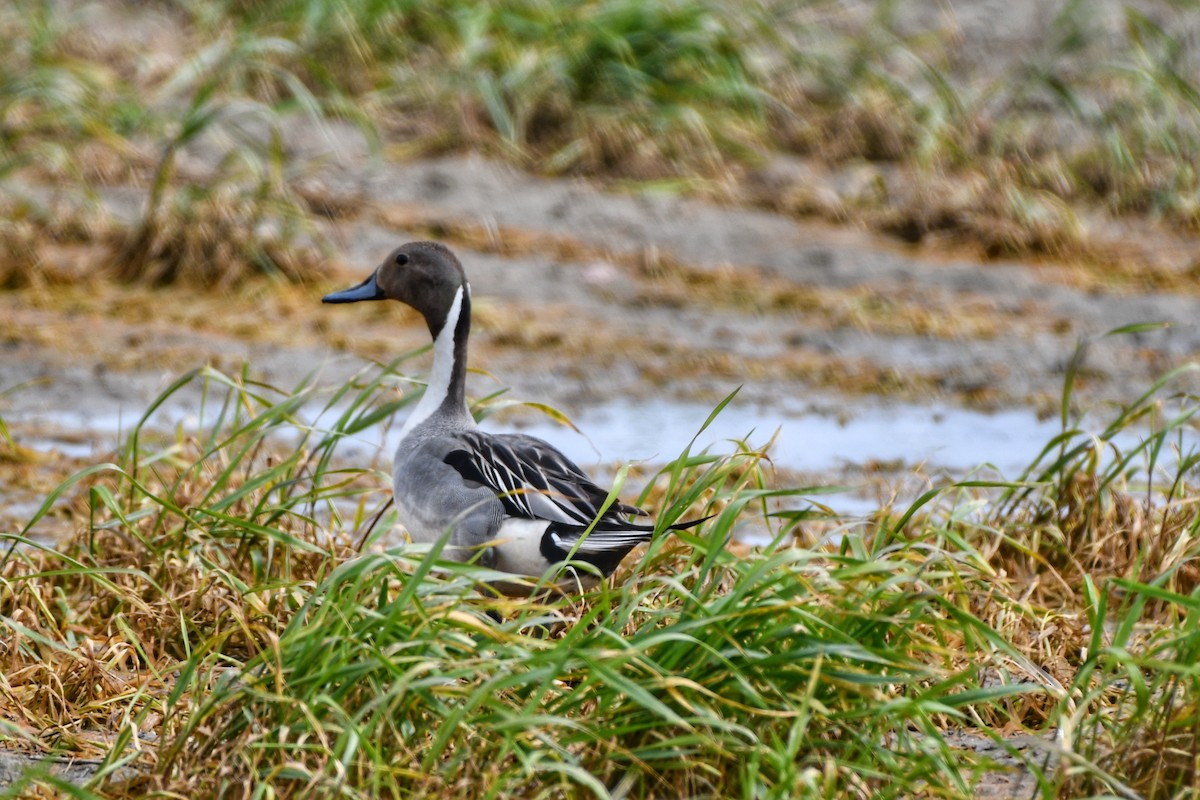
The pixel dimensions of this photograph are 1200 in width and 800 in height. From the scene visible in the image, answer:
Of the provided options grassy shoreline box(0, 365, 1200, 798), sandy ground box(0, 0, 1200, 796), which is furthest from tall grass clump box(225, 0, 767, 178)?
grassy shoreline box(0, 365, 1200, 798)

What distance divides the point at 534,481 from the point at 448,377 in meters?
0.47

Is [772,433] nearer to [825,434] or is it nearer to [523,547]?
[825,434]

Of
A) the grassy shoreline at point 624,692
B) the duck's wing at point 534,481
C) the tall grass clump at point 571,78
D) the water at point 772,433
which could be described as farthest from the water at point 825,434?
the tall grass clump at point 571,78

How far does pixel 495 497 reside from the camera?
388 centimetres

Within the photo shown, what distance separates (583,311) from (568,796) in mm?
4538

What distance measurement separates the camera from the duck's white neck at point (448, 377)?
14.0 ft

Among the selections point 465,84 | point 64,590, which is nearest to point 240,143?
point 465,84

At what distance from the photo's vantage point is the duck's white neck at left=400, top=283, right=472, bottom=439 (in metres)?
4.28

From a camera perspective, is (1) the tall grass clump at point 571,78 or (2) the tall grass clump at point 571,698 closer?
(2) the tall grass clump at point 571,698

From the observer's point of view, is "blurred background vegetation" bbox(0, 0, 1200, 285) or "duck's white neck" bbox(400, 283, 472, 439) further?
"blurred background vegetation" bbox(0, 0, 1200, 285)

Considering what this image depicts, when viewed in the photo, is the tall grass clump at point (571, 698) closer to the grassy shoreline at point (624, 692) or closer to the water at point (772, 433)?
the grassy shoreline at point (624, 692)

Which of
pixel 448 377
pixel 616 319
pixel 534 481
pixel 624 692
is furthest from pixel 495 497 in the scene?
pixel 616 319

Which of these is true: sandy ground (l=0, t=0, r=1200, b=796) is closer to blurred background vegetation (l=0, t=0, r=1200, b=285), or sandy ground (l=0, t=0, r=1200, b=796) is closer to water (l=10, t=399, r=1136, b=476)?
water (l=10, t=399, r=1136, b=476)

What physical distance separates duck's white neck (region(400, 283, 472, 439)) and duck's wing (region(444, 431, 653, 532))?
147 mm
